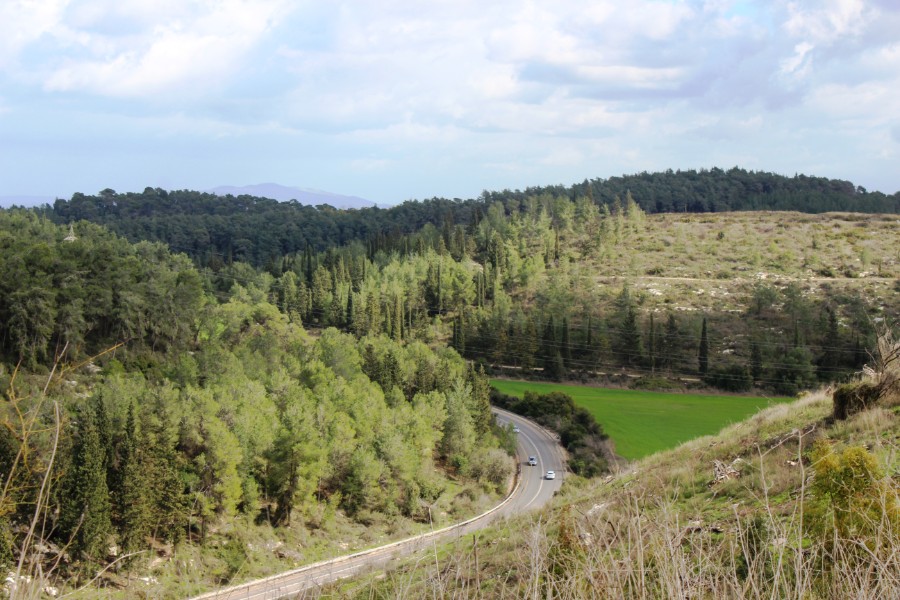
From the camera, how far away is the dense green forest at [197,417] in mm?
25203

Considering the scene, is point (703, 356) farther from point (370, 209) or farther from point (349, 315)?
point (370, 209)

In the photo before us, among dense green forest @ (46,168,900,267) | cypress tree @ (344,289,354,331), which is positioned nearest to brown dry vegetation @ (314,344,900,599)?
cypress tree @ (344,289,354,331)

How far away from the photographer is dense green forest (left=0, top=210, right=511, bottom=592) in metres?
25.2

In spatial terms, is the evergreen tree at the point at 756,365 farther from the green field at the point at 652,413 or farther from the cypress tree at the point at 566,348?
the cypress tree at the point at 566,348

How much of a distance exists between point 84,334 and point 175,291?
6.77 metres

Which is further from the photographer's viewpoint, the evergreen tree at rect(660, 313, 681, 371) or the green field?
the evergreen tree at rect(660, 313, 681, 371)

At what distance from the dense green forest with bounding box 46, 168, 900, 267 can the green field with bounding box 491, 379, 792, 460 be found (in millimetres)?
53498

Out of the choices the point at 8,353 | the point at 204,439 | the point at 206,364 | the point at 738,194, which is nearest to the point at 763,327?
the point at 206,364

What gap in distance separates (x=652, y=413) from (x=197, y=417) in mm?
30174

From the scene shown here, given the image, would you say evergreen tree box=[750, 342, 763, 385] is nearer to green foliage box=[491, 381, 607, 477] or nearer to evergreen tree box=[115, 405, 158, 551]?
green foliage box=[491, 381, 607, 477]

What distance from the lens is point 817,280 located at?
266ft

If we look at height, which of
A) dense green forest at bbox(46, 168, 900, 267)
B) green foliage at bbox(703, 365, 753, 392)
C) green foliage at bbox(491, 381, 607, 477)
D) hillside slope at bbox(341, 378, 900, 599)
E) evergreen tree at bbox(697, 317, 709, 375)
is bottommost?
green foliage at bbox(491, 381, 607, 477)

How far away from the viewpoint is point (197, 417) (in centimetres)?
3105

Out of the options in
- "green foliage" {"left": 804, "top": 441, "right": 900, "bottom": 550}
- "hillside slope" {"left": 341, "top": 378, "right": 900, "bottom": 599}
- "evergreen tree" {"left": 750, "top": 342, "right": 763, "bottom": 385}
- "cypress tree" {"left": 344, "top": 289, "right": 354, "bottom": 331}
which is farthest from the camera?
"cypress tree" {"left": 344, "top": 289, "right": 354, "bottom": 331}
